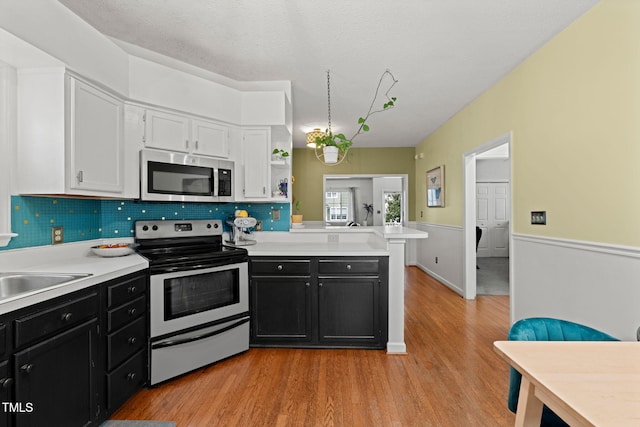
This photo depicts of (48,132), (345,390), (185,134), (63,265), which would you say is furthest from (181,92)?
(345,390)

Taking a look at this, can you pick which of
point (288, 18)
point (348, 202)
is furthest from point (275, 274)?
point (348, 202)

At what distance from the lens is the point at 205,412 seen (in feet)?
6.28

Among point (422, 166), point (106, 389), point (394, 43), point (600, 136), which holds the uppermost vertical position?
point (394, 43)

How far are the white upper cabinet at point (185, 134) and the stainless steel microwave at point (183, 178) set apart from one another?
0.07 metres

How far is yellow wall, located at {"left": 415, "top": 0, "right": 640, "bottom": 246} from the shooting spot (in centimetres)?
188

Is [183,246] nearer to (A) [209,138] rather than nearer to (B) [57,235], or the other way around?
(B) [57,235]

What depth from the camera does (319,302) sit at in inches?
108

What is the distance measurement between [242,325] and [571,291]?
2.60 m

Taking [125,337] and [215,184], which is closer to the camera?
[125,337]

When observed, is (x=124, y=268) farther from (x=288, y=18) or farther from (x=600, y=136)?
(x=600, y=136)

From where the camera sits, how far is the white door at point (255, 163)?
10.3ft

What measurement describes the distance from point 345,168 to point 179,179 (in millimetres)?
4409

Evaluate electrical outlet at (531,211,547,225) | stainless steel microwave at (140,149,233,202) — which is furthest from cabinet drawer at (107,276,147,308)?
electrical outlet at (531,211,547,225)

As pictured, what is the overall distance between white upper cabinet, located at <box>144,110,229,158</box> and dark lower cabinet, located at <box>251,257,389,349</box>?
1.13m
